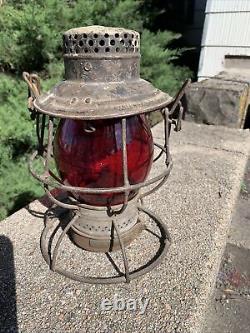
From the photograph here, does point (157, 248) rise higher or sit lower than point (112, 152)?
lower

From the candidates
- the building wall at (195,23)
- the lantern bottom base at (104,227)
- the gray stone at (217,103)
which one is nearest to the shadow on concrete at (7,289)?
the lantern bottom base at (104,227)

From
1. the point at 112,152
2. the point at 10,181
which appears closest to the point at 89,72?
the point at 112,152

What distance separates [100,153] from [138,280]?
1.79 feet

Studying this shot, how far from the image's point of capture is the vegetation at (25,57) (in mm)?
2955

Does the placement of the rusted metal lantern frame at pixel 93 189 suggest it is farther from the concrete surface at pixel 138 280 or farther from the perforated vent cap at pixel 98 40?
the perforated vent cap at pixel 98 40

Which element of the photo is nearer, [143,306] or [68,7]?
[143,306]

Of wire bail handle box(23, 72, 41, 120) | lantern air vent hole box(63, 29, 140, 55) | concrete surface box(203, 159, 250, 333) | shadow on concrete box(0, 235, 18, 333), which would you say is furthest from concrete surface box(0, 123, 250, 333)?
lantern air vent hole box(63, 29, 140, 55)

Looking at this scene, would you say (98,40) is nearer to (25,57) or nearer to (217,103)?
(217,103)

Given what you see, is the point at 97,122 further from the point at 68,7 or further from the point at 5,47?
the point at 68,7

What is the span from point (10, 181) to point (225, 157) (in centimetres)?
193

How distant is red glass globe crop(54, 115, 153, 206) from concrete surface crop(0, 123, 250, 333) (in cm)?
35

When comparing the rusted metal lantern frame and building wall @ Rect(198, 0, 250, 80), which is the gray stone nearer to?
building wall @ Rect(198, 0, 250, 80)

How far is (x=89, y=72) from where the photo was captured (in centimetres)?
107

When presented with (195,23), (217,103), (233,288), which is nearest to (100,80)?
(233,288)
